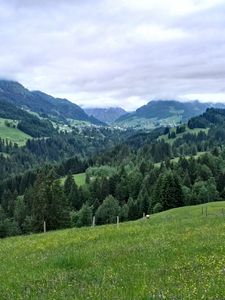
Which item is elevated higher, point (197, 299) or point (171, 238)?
point (197, 299)

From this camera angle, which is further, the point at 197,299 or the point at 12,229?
the point at 12,229

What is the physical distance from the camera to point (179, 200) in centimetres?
12462

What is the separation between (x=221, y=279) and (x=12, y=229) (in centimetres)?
11909

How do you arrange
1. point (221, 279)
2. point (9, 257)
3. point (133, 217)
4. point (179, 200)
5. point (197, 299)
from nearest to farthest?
point (197, 299), point (221, 279), point (9, 257), point (179, 200), point (133, 217)

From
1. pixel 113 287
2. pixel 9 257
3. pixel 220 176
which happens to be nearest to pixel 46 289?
pixel 113 287

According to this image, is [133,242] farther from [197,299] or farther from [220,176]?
[220,176]

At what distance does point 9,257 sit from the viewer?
21.3m

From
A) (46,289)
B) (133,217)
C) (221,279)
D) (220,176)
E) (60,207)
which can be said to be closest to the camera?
(221,279)

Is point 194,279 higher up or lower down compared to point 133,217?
higher up

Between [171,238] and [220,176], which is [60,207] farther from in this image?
[220,176]

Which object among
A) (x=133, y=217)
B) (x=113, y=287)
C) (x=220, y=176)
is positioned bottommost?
(x=133, y=217)

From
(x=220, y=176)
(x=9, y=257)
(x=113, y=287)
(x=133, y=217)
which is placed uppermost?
(x=113, y=287)

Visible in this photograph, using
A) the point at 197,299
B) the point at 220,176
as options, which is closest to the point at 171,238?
the point at 197,299

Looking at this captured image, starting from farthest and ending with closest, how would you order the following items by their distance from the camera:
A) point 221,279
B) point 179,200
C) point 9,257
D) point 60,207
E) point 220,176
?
1. point 220,176
2. point 179,200
3. point 60,207
4. point 9,257
5. point 221,279
